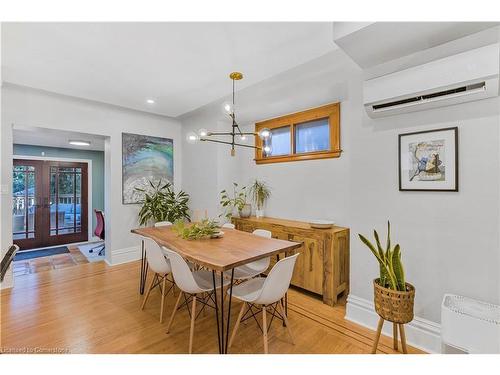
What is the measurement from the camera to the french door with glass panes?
516cm

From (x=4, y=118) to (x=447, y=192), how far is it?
4.87 metres

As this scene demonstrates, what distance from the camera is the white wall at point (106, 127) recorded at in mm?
3188

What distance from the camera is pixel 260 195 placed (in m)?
3.96

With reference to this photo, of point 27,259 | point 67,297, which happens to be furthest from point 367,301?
point 27,259

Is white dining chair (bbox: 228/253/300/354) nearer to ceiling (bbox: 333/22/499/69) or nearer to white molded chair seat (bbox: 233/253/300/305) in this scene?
white molded chair seat (bbox: 233/253/300/305)

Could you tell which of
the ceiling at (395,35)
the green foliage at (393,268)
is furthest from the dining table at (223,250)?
the ceiling at (395,35)

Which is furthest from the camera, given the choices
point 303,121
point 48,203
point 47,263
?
point 48,203

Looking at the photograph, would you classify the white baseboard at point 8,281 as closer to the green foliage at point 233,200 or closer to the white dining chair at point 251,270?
the green foliage at point 233,200

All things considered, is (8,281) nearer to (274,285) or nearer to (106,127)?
(106,127)

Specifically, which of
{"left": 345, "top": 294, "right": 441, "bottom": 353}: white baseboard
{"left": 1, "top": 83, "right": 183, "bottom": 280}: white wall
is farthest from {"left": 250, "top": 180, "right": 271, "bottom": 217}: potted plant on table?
{"left": 345, "top": 294, "right": 441, "bottom": 353}: white baseboard

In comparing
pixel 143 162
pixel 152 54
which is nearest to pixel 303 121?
pixel 152 54

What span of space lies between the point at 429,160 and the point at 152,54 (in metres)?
2.62

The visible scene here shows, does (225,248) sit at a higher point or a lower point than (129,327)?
higher

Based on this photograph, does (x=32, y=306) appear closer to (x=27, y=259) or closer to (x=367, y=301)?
(x=27, y=259)
